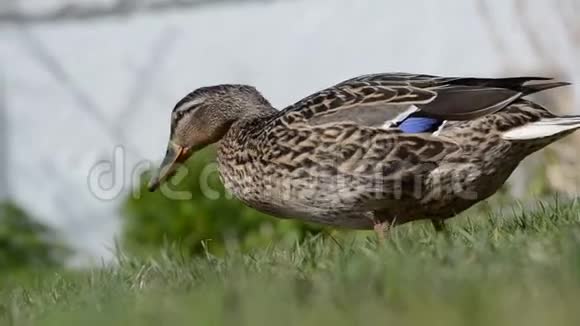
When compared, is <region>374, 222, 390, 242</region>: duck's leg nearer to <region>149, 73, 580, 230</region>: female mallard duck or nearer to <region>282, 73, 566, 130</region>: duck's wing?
<region>149, 73, 580, 230</region>: female mallard duck

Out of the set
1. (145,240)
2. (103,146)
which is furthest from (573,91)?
(103,146)

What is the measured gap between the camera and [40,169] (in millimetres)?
11047

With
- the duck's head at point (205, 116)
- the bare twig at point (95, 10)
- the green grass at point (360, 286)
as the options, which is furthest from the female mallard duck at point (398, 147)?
the bare twig at point (95, 10)

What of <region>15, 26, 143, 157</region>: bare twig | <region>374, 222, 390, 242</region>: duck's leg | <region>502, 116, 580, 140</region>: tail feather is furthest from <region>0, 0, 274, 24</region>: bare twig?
<region>502, 116, 580, 140</region>: tail feather

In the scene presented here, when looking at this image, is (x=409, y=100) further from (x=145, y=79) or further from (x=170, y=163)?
(x=145, y=79)

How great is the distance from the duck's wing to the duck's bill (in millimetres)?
842

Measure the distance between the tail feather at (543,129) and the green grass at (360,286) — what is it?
11.5 inches

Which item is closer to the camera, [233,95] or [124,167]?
[233,95]

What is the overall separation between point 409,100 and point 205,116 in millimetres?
1214

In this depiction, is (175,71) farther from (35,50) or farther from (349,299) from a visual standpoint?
(349,299)

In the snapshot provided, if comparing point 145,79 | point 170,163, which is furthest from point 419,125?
point 145,79

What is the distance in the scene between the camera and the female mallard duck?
501 cm

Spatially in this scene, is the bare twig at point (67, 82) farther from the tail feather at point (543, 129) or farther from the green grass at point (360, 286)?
Answer: the tail feather at point (543, 129)

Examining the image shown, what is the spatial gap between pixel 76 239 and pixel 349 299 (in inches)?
302
